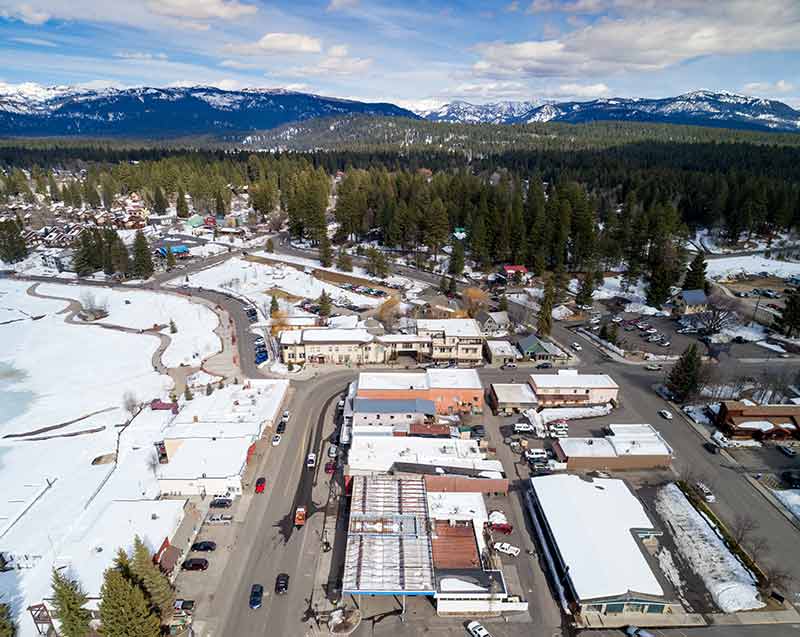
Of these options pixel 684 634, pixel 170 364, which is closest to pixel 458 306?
pixel 170 364

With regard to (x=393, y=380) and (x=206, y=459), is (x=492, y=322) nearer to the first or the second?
(x=393, y=380)

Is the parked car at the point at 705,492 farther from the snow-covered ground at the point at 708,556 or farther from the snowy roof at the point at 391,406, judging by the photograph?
the snowy roof at the point at 391,406

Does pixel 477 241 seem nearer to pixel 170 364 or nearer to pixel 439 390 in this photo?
pixel 439 390

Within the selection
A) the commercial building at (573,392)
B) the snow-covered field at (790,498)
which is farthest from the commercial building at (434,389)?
the snow-covered field at (790,498)

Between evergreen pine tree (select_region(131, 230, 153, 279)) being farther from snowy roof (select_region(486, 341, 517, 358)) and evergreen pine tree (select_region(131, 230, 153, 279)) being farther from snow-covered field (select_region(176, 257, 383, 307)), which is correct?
snowy roof (select_region(486, 341, 517, 358))

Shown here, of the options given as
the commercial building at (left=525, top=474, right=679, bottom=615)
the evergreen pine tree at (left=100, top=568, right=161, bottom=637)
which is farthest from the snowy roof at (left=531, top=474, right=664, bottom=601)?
the evergreen pine tree at (left=100, top=568, right=161, bottom=637)
